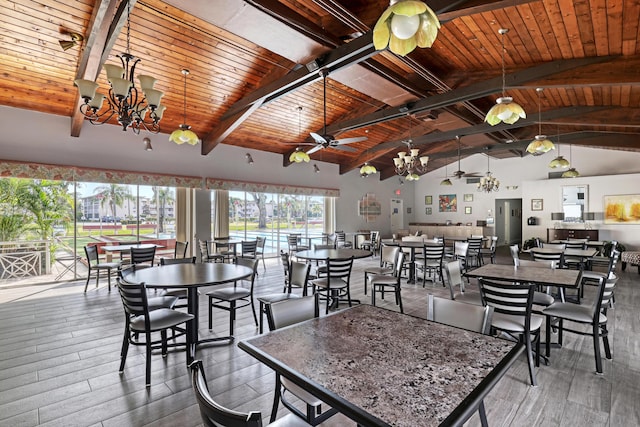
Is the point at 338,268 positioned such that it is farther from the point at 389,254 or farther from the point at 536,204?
the point at 536,204

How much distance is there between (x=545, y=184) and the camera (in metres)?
11.2

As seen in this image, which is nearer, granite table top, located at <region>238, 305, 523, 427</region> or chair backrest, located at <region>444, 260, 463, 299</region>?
granite table top, located at <region>238, 305, 523, 427</region>

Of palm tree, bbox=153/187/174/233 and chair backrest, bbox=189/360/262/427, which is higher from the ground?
palm tree, bbox=153/187/174/233

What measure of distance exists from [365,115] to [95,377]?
6.76 meters

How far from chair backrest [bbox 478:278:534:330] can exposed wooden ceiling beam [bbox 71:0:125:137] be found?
4.41 meters

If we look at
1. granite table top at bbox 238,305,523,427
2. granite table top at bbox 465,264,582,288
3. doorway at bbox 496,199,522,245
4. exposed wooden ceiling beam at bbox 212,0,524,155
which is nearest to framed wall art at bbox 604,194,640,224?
doorway at bbox 496,199,522,245

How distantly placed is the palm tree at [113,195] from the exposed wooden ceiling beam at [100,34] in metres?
3.01

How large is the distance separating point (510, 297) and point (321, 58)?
3699 mm

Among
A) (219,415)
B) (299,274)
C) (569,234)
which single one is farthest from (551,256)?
(569,234)

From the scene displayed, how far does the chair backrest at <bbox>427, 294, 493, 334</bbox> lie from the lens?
1.92 meters

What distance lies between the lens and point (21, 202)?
660cm

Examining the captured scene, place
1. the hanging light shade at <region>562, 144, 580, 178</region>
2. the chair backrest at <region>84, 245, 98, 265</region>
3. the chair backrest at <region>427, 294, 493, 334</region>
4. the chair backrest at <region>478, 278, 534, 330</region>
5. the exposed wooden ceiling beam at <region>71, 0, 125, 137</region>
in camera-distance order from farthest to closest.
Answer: the hanging light shade at <region>562, 144, 580, 178</region> → the chair backrest at <region>84, 245, 98, 265</region> → the exposed wooden ceiling beam at <region>71, 0, 125, 137</region> → the chair backrest at <region>478, 278, 534, 330</region> → the chair backrest at <region>427, 294, 493, 334</region>

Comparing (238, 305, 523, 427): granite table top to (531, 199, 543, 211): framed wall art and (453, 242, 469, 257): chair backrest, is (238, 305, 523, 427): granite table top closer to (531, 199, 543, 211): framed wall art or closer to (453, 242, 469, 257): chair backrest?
(453, 242, 469, 257): chair backrest

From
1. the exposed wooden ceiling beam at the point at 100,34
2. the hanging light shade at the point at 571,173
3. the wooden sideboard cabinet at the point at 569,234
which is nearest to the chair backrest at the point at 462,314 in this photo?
the exposed wooden ceiling beam at the point at 100,34
